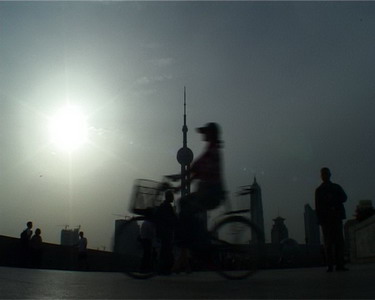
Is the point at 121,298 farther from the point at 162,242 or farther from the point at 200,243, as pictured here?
the point at 162,242

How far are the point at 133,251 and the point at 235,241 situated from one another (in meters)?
2.34

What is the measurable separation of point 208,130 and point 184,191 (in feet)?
3.05

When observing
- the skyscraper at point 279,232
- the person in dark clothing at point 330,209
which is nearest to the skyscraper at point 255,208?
the person in dark clothing at point 330,209

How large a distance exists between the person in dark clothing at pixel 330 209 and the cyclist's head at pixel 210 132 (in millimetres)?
3025

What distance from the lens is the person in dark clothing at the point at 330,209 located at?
361 inches

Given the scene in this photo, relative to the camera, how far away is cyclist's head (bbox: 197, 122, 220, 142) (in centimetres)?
700

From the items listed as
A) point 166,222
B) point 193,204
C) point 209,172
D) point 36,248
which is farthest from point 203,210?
point 36,248

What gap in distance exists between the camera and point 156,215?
24.6 feet

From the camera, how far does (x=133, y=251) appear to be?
8781 millimetres

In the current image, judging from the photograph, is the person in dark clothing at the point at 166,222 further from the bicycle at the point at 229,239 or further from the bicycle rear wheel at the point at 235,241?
the bicycle rear wheel at the point at 235,241

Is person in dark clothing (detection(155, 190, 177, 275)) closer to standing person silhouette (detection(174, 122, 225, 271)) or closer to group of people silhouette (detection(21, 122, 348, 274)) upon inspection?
group of people silhouette (detection(21, 122, 348, 274))

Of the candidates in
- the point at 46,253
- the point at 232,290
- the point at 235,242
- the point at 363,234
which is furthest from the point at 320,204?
the point at 46,253

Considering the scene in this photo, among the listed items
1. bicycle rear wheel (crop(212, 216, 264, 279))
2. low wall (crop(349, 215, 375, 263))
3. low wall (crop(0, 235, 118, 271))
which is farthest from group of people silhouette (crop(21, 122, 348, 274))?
low wall (crop(349, 215, 375, 263))

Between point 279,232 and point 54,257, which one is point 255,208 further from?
point 279,232
